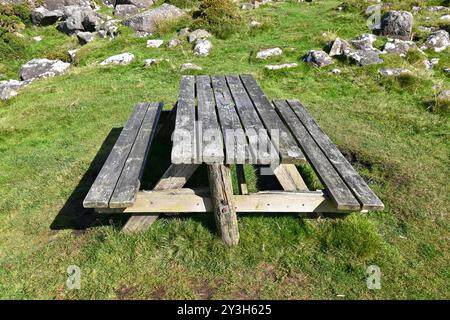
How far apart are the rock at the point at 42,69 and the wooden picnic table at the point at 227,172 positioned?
7791 millimetres

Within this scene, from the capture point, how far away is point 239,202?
3650mm

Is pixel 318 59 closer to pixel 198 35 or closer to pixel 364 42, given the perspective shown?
pixel 364 42

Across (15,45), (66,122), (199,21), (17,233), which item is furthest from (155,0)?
(17,233)

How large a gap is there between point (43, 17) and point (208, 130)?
17460 millimetres

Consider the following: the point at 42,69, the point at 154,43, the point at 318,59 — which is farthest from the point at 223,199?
the point at 154,43

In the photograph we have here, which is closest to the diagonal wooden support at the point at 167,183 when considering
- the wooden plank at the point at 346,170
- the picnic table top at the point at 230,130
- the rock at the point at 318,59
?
the picnic table top at the point at 230,130

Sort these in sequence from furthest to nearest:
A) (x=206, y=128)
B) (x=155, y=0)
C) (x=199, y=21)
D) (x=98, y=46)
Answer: (x=155, y=0)
(x=199, y=21)
(x=98, y=46)
(x=206, y=128)

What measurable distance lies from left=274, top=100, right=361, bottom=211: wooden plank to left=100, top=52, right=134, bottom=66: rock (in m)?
7.41

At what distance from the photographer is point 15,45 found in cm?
1295

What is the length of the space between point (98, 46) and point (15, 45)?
3.31 m

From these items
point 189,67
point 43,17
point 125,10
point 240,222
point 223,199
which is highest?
point 223,199

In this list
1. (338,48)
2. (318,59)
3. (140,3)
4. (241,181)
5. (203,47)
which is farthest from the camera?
(140,3)

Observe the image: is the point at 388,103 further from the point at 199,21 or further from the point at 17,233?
the point at 199,21
